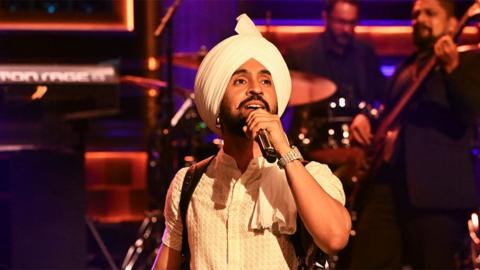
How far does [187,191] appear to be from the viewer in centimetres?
340

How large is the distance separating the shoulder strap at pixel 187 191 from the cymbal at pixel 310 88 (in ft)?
11.1

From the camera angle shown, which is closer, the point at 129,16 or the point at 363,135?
the point at 363,135

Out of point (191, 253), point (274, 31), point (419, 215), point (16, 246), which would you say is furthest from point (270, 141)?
point (274, 31)

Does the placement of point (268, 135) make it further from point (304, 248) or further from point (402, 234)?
point (402, 234)

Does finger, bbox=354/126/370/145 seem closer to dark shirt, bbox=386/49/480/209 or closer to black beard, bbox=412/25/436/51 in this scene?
dark shirt, bbox=386/49/480/209

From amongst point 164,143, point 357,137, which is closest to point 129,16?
point 164,143

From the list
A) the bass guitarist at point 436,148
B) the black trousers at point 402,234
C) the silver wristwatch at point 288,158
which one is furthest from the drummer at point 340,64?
the silver wristwatch at point 288,158

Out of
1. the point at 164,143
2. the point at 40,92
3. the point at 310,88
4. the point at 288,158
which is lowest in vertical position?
the point at 164,143

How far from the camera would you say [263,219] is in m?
3.17

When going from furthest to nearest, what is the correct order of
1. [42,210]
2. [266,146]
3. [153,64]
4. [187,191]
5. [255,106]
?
[153,64], [42,210], [187,191], [255,106], [266,146]

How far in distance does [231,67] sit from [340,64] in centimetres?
427

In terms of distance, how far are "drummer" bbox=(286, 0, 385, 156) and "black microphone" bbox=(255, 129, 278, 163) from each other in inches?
158

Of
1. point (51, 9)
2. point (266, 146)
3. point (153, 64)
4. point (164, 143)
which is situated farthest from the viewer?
point (153, 64)

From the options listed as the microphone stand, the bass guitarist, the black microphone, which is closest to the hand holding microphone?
the black microphone
